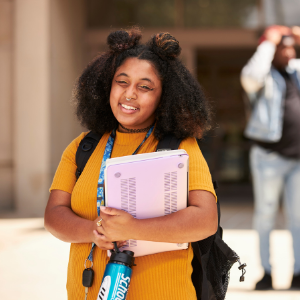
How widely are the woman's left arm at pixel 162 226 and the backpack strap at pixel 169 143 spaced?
0.87 feet

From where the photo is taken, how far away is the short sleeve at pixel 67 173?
168 cm

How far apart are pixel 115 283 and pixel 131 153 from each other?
56 cm

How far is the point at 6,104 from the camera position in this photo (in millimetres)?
6980

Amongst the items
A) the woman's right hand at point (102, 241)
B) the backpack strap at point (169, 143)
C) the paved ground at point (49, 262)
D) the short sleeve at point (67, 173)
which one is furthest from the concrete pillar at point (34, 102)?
the woman's right hand at point (102, 241)

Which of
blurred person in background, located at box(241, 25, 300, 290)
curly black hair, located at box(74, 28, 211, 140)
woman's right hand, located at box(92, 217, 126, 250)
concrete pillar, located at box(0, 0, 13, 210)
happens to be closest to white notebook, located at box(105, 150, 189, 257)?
woman's right hand, located at box(92, 217, 126, 250)

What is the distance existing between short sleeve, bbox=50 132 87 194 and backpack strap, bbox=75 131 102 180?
26 mm

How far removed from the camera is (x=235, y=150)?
9.50m

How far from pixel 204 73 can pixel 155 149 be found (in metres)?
7.88

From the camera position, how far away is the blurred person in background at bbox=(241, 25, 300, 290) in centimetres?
354

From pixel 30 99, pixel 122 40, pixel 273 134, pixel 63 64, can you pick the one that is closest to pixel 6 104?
pixel 30 99

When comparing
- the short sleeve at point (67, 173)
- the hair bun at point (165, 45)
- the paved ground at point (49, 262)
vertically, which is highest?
the hair bun at point (165, 45)

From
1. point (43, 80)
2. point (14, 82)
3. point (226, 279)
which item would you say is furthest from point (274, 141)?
point (14, 82)

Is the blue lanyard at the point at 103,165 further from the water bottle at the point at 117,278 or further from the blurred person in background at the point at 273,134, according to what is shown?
the blurred person in background at the point at 273,134

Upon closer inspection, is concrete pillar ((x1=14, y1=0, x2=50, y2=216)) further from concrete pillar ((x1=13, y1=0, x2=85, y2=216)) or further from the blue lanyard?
the blue lanyard
